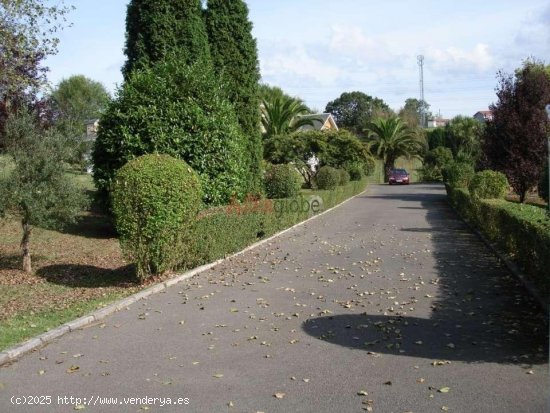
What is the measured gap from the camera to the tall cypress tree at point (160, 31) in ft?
51.2

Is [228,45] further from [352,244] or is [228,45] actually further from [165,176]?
[165,176]

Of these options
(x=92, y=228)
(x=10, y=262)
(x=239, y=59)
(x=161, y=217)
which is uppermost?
(x=239, y=59)

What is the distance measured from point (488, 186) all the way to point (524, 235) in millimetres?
11082

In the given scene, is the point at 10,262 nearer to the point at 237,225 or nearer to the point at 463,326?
the point at 237,225

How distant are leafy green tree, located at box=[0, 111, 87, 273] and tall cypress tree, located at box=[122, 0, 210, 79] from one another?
561 cm

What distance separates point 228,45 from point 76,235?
7983 mm

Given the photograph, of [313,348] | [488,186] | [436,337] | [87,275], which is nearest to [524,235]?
[436,337]

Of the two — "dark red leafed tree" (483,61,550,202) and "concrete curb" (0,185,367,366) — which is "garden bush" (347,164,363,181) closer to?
"dark red leafed tree" (483,61,550,202)

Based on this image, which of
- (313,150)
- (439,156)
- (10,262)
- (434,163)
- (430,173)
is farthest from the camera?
(430,173)

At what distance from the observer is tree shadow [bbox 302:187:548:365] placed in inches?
228

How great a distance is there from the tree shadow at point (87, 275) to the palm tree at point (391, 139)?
164ft

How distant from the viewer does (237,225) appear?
13.0 metres

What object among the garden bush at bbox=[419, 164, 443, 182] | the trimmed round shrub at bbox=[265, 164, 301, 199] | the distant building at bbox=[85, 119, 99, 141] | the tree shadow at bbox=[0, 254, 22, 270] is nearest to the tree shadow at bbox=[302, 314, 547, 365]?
the tree shadow at bbox=[0, 254, 22, 270]

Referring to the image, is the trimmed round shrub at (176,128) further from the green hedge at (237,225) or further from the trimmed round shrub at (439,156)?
the trimmed round shrub at (439,156)
